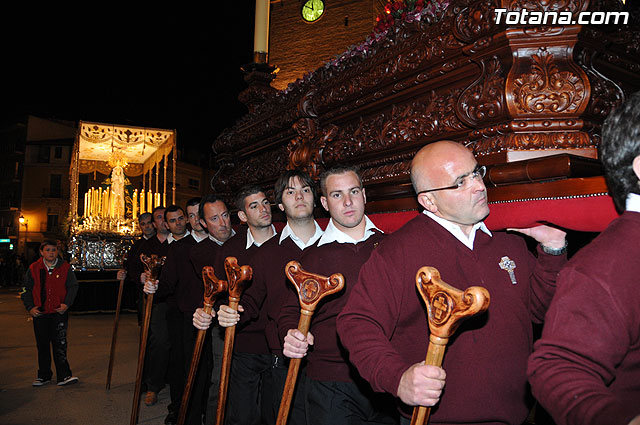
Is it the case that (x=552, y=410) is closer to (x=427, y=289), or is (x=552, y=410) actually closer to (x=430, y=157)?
(x=427, y=289)

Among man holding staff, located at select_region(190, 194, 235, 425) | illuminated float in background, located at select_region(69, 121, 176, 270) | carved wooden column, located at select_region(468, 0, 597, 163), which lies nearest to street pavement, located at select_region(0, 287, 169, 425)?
man holding staff, located at select_region(190, 194, 235, 425)

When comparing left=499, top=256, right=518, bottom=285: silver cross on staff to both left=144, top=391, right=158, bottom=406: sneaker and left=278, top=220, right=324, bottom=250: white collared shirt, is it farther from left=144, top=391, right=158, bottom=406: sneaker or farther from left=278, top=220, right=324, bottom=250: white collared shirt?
left=144, top=391, right=158, bottom=406: sneaker

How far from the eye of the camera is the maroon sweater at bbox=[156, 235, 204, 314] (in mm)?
5250

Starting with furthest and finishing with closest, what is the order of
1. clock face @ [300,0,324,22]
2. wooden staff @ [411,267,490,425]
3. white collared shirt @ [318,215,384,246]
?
clock face @ [300,0,324,22] < white collared shirt @ [318,215,384,246] < wooden staff @ [411,267,490,425]

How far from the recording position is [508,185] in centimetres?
223

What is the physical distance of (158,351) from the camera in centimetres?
619

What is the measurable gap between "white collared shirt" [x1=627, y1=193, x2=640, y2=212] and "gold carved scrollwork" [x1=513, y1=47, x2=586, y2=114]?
1034 mm

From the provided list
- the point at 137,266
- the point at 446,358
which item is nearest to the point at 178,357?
the point at 137,266

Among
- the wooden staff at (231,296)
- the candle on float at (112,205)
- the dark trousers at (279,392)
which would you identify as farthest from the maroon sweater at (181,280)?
the candle on float at (112,205)

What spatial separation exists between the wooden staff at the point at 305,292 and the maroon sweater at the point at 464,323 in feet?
0.84

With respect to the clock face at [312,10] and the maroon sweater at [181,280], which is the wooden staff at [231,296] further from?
the clock face at [312,10]

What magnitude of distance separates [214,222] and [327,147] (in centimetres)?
170

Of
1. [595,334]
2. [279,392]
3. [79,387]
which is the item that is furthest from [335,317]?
[79,387]

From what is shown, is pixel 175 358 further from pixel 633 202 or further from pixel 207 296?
pixel 633 202
